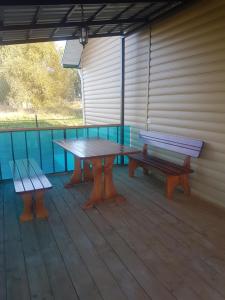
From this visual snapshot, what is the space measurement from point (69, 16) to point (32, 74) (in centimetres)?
1122

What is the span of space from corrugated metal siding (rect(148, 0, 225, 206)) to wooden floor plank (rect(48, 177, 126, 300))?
1.85m

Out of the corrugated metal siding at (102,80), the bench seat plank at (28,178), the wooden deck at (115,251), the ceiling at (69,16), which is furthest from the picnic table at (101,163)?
the corrugated metal siding at (102,80)

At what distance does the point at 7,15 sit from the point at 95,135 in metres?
2.54

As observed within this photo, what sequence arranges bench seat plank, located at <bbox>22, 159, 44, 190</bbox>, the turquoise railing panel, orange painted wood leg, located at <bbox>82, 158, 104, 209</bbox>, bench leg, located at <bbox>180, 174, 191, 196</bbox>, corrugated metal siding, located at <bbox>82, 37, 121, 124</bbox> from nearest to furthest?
1. bench seat plank, located at <bbox>22, 159, 44, 190</bbox>
2. orange painted wood leg, located at <bbox>82, 158, 104, 209</bbox>
3. bench leg, located at <bbox>180, 174, 191, 196</bbox>
4. the turquoise railing panel
5. corrugated metal siding, located at <bbox>82, 37, 121, 124</bbox>

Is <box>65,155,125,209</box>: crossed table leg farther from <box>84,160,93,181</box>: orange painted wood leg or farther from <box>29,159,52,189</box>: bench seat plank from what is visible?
<box>84,160,93,181</box>: orange painted wood leg

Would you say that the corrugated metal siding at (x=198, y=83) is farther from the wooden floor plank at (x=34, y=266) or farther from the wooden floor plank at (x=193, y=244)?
the wooden floor plank at (x=34, y=266)

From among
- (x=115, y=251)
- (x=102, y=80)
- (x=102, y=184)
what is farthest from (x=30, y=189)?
(x=102, y=80)

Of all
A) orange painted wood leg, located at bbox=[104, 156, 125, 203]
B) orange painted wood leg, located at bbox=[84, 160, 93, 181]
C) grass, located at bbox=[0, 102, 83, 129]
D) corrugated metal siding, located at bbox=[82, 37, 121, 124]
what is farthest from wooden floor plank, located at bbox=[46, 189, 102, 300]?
grass, located at bbox=[0, 102, 83, 129]

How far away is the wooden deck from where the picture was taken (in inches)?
70.1

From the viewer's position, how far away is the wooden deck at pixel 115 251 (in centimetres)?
178

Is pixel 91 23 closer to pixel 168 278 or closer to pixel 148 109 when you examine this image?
pixel 148 109

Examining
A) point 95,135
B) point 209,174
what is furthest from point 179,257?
point 95,135

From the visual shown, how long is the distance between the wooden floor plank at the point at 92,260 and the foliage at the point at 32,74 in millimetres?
12534

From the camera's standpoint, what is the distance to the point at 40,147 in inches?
167
